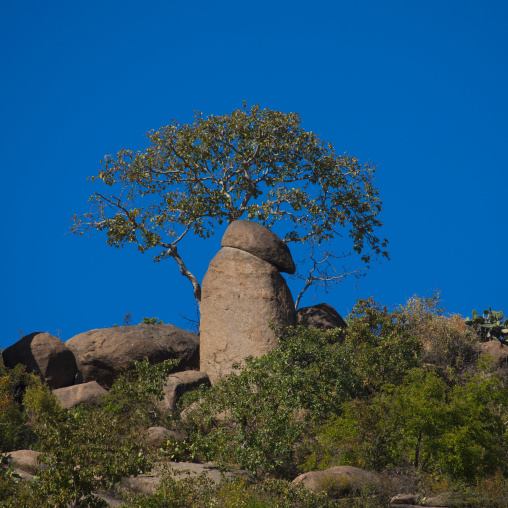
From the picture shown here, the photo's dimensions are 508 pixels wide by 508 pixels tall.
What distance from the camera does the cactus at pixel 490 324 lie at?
89.0ft

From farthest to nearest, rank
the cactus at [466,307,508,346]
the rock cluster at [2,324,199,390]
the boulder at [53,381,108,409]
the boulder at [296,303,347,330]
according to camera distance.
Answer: the cactus at [466,307,508,346] → the boulder at [296,303,347,330] → the rock cluster at [2,324,199,390] → the boulder at [53,381,108,409]

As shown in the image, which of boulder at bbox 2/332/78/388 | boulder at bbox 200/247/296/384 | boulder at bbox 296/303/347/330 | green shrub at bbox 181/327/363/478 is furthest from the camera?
boulder at bbox 296/303/347/330

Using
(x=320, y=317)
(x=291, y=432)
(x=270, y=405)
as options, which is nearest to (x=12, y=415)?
(x=270, y=405)

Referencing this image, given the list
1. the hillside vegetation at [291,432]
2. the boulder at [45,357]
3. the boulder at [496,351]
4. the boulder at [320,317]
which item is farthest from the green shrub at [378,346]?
the boulder at [45,357]

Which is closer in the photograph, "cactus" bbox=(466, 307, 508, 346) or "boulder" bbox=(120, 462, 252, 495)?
"boulder" bbox=(120, 462, 252, 495)

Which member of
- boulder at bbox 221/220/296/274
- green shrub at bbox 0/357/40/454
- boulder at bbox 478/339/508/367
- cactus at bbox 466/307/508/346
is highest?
boulder at bbox 221/220/296/274

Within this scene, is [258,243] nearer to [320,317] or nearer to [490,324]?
[320,317]

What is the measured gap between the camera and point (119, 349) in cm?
2211

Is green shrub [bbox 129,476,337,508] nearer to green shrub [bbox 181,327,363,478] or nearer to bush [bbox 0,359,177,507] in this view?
bush [bbox 0,359,177,507]

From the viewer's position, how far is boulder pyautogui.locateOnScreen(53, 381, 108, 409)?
19734 millimetres

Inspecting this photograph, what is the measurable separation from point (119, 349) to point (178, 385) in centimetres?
269

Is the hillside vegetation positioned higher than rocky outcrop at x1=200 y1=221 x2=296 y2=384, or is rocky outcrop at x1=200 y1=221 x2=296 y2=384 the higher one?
rocky outcrop at x1=200 y1=221 x2=296 y2=384

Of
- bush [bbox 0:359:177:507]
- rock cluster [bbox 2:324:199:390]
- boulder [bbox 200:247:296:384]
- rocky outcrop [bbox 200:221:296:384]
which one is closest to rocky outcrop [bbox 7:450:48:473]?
bush [bbox 0:359:177:507]

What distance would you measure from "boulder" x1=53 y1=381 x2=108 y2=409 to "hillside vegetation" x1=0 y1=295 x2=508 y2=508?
527 mm
